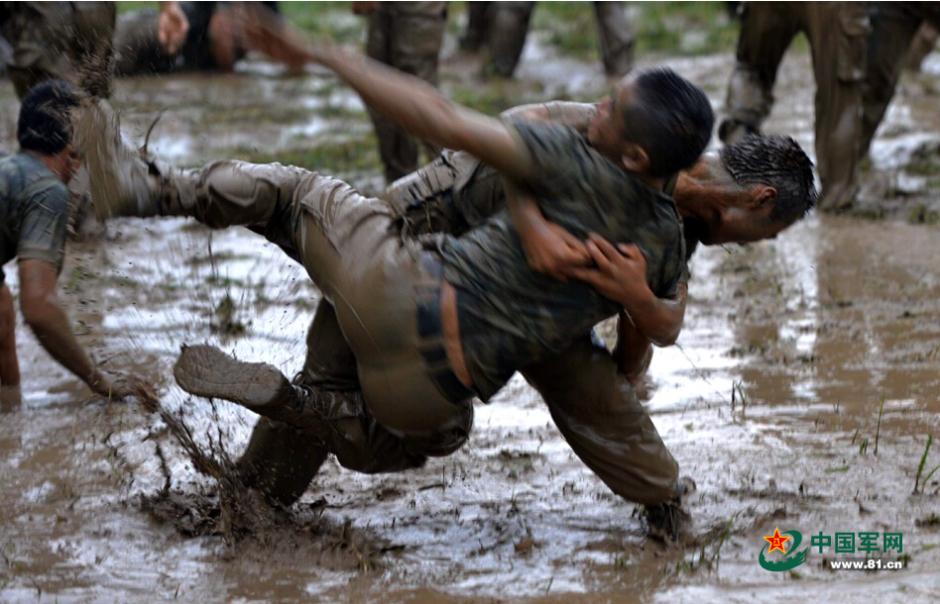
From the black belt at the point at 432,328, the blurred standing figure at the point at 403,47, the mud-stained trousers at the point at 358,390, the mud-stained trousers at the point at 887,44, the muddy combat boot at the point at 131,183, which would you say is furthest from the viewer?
the blurred standing figure at the point at 403,47

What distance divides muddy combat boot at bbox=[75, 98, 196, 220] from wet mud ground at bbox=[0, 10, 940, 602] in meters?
0.86

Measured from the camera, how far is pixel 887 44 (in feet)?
27.1

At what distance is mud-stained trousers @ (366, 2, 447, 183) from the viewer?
8.25m

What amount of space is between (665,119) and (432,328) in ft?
2.63

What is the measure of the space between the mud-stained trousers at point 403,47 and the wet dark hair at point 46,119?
3005mm

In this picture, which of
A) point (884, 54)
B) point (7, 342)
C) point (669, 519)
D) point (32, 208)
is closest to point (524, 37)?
point (884, 54)

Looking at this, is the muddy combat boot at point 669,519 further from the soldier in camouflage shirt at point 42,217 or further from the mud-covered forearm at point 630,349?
the soldier in camouflage shirt at point 42,217

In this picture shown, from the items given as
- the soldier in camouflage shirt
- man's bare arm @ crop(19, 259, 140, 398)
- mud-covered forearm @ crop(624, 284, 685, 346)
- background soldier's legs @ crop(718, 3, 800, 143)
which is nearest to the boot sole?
mud-covered forearm @ crop(624, 284, 685, 346)

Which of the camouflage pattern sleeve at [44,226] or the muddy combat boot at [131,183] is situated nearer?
the muddy combat boot at [131,183]

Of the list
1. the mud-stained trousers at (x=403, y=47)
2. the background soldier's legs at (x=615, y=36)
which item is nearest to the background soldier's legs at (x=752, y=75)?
the mud-stained trousers at (x=403, y=47)

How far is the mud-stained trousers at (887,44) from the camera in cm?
812

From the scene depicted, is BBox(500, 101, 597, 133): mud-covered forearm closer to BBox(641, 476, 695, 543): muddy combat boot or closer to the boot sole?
the boot sole

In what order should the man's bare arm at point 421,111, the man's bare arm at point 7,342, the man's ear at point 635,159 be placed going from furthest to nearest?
the man's bare arm at point 7,342, the man's ear at point 635,159, the man's bare arm at point 421,111

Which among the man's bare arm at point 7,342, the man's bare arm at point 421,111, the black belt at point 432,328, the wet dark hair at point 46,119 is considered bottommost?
the man's bare arm at point 7,342
